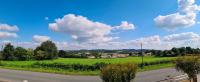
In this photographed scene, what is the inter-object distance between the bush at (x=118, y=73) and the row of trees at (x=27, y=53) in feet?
318

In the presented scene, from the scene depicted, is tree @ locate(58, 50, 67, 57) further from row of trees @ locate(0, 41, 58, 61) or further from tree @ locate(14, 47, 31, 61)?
tree @ locate(14, 47, 31, 61)

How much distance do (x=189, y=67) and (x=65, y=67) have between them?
1404 inches

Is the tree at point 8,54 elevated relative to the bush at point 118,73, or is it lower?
elevated

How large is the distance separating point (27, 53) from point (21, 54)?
243cm

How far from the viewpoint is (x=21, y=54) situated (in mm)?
109688

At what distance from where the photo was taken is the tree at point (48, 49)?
11440 cm

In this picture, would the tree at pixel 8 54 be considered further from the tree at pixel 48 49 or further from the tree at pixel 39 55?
the tree at pixel 48 49

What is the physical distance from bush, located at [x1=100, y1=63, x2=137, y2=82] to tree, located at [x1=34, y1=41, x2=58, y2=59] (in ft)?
330

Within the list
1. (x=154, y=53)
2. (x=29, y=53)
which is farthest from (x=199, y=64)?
(x=154, y=53)

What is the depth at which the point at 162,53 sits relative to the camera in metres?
124

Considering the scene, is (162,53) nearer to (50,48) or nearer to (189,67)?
(50,48)

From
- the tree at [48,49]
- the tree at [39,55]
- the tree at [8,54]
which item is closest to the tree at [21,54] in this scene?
the tree at [8,54]

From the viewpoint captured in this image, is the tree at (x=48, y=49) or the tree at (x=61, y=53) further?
the tree at (x=61, y=53)

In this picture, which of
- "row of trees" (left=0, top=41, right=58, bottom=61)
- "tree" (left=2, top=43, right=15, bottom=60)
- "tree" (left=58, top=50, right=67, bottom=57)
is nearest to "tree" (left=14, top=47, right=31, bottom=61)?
"row of trees" (left=0, top=41, right=58, bottom=61)
